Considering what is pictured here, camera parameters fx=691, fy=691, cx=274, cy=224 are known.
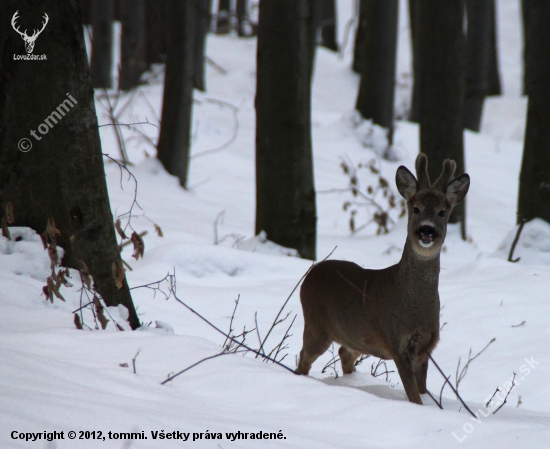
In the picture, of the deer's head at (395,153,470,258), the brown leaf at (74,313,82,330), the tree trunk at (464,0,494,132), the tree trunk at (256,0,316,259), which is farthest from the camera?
the tree trunk at (464,0,494,132)

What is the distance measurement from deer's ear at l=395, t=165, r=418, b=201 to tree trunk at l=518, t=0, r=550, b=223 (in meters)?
3.84

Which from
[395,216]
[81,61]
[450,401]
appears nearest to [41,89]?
[81,61]

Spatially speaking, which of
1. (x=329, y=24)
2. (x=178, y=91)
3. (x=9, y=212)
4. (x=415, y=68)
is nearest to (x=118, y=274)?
(x=9, y=212)

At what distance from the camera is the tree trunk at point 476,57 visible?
16.6 meters

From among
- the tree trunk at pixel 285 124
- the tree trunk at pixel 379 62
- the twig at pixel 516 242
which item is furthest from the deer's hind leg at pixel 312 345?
the tree trunk at pixel 379 62

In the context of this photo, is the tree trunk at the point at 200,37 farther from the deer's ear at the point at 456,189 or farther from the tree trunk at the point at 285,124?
the deer's ear at the point at 456,189

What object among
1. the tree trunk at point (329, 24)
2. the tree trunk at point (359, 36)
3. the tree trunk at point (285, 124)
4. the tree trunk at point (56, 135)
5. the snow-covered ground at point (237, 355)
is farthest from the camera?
the tree trunk at point (329, 24)

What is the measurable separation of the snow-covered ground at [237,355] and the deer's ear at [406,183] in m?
1.08

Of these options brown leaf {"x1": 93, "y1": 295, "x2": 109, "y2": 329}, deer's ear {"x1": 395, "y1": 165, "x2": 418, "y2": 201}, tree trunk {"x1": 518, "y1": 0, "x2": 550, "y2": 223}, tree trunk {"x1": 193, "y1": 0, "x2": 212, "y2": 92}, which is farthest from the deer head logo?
tree trunk {"x1": 193, "y1": 0, "x2": 212, "y2": 92}

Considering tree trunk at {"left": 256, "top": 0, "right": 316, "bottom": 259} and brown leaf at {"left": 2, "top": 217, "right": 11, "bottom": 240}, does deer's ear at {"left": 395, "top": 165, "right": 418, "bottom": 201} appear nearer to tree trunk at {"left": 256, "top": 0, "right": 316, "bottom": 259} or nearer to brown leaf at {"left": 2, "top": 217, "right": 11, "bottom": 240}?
brown leaf at {"left": 2, "top": 217, "right": 11, "bottom": 240}

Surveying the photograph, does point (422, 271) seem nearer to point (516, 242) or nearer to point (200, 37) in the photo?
point (516, 242)

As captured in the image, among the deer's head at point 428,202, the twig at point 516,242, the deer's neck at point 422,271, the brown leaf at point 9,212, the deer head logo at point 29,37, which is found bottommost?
the twig at point 516,242

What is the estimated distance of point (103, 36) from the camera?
18.6 meters

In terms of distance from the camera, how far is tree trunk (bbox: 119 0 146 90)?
1750 centimetres
